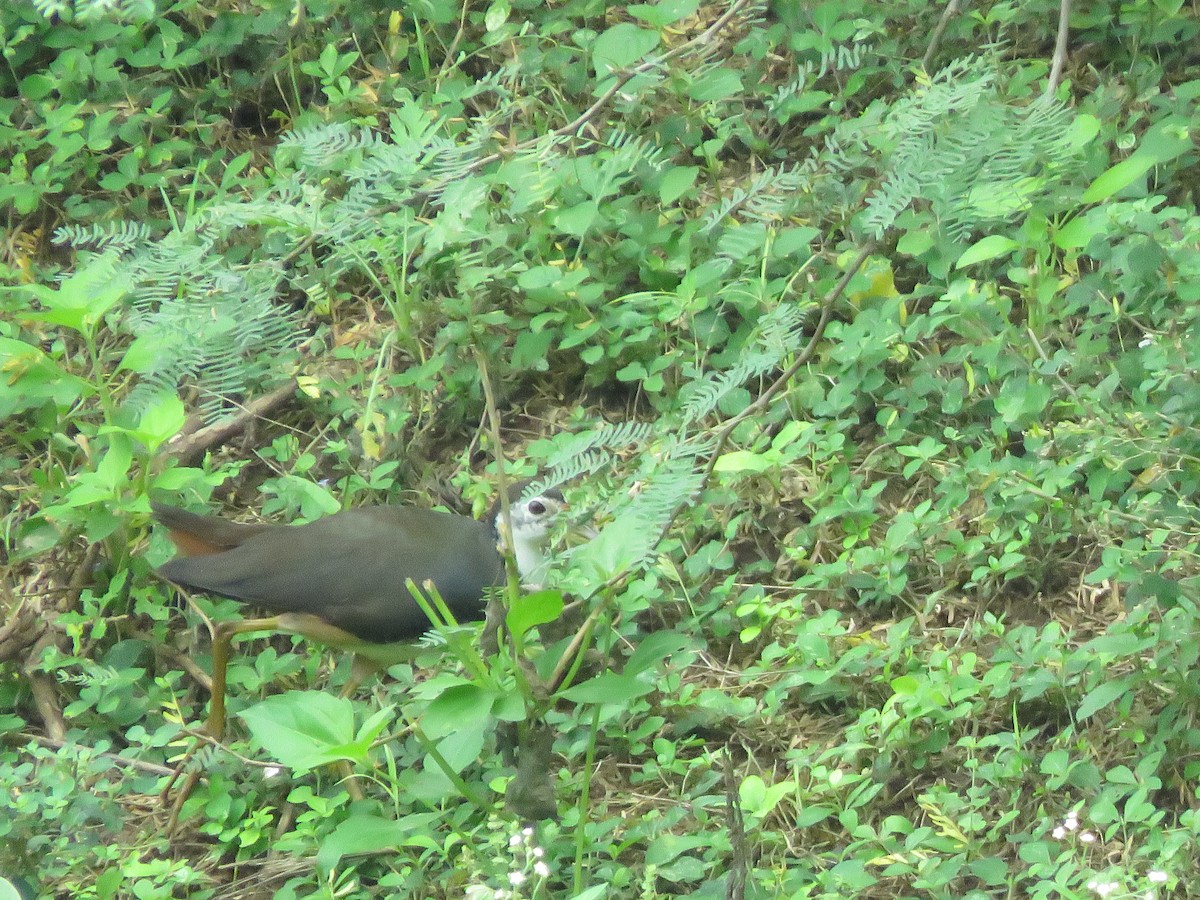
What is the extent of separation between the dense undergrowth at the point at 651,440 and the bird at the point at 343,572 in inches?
6.1

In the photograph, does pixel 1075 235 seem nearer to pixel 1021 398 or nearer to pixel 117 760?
pixel 1021 398

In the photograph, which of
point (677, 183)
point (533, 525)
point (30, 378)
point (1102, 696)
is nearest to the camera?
point (1102, 696)

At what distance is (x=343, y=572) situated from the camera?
157 inches

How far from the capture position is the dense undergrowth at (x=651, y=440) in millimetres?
3229

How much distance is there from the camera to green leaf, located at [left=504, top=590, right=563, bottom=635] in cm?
295

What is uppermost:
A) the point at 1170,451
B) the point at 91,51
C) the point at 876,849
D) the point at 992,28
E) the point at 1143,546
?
the point at 91,51

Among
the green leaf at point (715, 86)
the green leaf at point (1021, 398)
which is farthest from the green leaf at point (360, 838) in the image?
the green leaf at point (715, 86)

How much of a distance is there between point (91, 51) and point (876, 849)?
4927mm

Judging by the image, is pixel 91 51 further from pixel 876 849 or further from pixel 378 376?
pixel 876 849

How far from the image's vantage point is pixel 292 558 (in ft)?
13.3

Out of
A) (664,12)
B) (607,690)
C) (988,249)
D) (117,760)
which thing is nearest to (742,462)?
(988,249)

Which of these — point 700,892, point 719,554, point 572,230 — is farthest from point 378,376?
point 700,892

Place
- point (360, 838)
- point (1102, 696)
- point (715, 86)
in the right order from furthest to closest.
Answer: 1. point (715, 86)
2. point (1102, 696)
3. point (360, 838)

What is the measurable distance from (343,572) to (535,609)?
1164 millimetres
